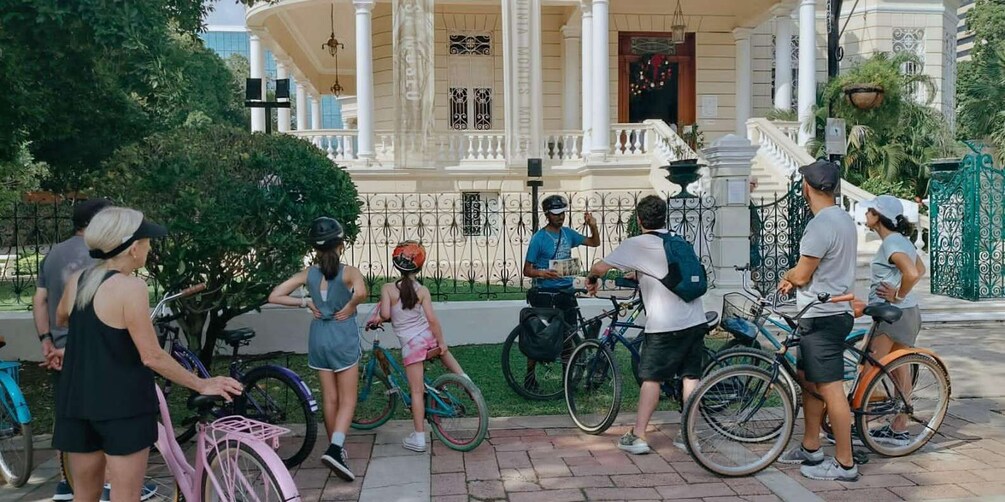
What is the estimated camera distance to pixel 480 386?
22.8 feet

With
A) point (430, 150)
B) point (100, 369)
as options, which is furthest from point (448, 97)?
point (100, 369)

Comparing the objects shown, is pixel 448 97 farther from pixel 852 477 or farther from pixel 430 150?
pixel 852 477

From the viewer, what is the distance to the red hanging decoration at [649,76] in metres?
21.0

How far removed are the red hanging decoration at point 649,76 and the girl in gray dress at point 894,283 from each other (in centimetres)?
1642

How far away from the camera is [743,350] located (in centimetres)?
489

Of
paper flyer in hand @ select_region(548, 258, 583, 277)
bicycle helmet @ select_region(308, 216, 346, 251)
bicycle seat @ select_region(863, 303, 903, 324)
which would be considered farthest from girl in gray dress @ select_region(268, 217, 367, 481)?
bicycle seat @ select_region(863, 303, 903, 324)

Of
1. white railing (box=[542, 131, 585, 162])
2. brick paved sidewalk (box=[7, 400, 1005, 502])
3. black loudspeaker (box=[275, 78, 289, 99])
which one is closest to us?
brick paved sidewalk (box=[7, 400, 1005, 502])

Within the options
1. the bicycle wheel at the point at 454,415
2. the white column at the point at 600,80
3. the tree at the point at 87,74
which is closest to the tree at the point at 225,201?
the tree at the point at 87,74

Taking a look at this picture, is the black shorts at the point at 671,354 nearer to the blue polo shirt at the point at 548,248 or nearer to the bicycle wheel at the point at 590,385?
the bicycle wheel at the point at 590,385

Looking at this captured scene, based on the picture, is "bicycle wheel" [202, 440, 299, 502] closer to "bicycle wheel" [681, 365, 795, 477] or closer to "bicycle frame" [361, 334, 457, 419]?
"bicycle frame" [361, 334, 457, 419]

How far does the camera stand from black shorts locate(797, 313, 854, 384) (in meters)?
4.53

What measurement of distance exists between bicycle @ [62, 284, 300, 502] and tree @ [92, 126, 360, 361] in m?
2.43

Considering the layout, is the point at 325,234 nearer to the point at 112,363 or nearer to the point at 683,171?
the point at 112,363

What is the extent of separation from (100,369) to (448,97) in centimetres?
1729
